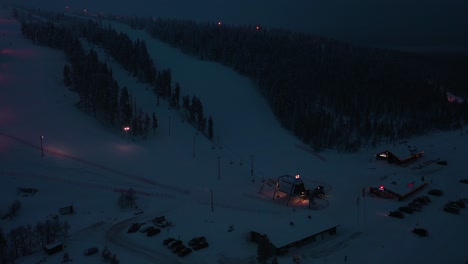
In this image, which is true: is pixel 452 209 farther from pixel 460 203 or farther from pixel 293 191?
pixel 293 191

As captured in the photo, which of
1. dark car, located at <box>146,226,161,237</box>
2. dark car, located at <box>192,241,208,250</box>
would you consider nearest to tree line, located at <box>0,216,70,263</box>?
dark car, located at <box>146,226,161,237</box>

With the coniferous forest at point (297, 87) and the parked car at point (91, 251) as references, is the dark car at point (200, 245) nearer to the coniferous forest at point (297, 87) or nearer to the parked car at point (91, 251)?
the parked car at point (91, 251)

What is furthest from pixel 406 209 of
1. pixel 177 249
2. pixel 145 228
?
pixel 145 228

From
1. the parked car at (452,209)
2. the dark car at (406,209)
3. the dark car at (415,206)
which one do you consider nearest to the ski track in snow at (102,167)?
the dark car at (406,209)

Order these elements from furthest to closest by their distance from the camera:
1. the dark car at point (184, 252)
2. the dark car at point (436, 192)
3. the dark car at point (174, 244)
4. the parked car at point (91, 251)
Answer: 1. the dark car at point (436, 192)
2. the dark car at point (174, 244)
3. the dark car at point (184, 252)
4. the parked car at point (91, 251)

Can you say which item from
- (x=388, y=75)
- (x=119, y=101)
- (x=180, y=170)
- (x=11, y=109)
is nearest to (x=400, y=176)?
(x=180, y=170)
